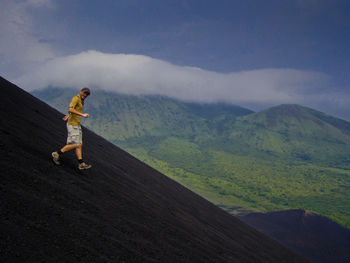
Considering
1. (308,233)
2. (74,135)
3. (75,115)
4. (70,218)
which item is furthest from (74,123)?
(308,233)

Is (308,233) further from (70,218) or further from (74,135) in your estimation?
(70,218)

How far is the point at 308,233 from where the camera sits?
65.4 meters

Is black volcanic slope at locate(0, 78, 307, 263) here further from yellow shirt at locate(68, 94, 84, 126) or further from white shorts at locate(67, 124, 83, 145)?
yellow shirt at locate(68, 94, 84, 126)

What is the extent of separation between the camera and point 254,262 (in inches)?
459

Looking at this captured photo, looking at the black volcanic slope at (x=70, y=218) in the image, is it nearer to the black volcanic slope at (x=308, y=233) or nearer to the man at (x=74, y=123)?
the man at (x=74, y=123)

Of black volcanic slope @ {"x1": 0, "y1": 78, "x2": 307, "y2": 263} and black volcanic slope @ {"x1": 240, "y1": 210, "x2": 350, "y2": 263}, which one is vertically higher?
black volcanic slope @ {"x1": 0, "y1": 78, "x2": 307, "y2": 263}

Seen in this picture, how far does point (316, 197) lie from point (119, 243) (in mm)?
150872

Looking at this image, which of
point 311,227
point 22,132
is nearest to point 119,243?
point 22,132

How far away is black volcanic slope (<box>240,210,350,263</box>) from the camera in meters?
54.3

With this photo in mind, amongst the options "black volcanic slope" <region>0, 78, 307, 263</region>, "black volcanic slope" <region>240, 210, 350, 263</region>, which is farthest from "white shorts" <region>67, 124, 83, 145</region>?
"black volcanic slope" <region>240, 210, 350, 263</region>

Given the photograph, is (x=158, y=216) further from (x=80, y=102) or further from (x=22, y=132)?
(x=22, y=132)

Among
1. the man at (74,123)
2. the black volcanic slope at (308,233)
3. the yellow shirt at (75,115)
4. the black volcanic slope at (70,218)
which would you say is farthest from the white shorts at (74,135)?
the black volcanic slope at (308,233)

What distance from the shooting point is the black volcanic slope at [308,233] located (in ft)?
178

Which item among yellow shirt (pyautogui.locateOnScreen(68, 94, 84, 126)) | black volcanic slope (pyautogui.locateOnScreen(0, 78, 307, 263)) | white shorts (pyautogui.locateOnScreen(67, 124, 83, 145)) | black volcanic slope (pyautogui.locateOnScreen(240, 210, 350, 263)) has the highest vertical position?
yellow shirt (pyautogui.locateOnScreen(68, 94, 84, 126))
